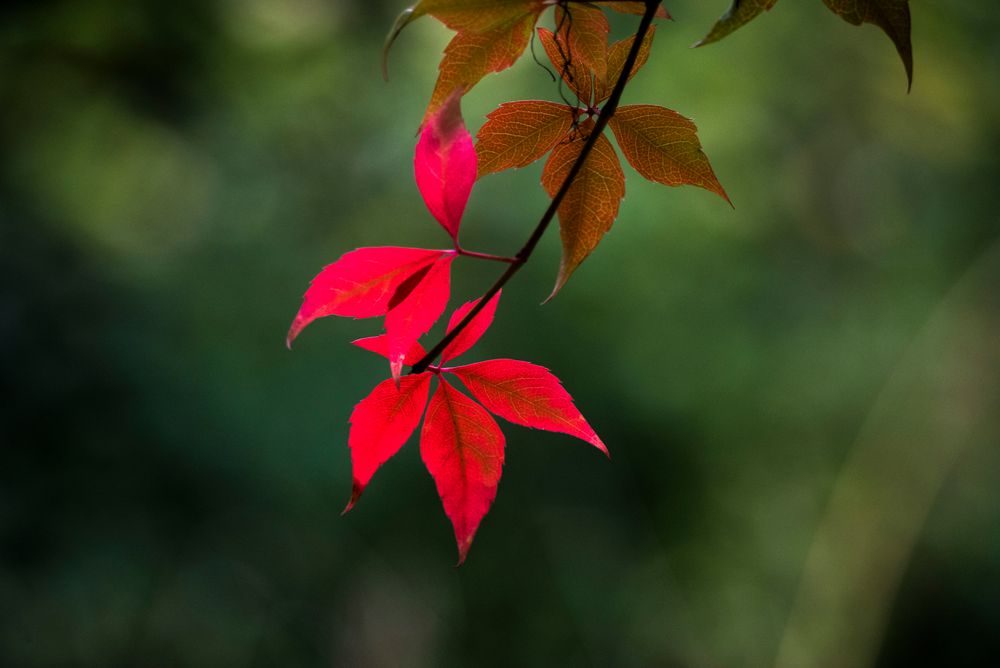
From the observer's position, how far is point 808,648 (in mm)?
2193

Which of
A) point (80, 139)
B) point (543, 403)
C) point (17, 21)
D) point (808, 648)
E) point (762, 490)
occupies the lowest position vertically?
point (808, 648)

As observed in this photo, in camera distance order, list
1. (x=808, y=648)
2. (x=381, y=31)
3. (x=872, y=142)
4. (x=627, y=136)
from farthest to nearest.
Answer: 1. (x=381, y=31)
2. (x=872, y=142)
3. (x=808, y=648)
4. (x=627, y=136)

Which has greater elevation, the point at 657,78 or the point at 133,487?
the point at 657,78

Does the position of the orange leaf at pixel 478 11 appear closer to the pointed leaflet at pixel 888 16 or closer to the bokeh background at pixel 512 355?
the pointed leaflet at pixel 888 16

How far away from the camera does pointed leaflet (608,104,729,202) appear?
0.28 metres

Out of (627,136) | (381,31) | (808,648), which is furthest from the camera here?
(381,31)

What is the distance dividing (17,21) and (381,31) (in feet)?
3.33

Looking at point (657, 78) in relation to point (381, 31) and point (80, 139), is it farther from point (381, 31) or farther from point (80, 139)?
point (80, 139)

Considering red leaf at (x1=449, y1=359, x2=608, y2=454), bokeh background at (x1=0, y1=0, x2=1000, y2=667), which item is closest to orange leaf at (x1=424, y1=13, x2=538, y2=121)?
red leaf at (x1=449, y1=359, x2=608, y2=454)

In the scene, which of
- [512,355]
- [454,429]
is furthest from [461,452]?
[512,355]

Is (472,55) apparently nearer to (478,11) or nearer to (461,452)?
(478,11)

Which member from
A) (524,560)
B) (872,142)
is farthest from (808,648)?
(872,142)

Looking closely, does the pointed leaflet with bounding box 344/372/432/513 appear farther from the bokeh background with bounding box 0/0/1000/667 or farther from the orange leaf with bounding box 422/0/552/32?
the bokeh background with bounding box 0/0/1000/667

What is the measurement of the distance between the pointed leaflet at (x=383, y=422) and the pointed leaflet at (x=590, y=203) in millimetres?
64
